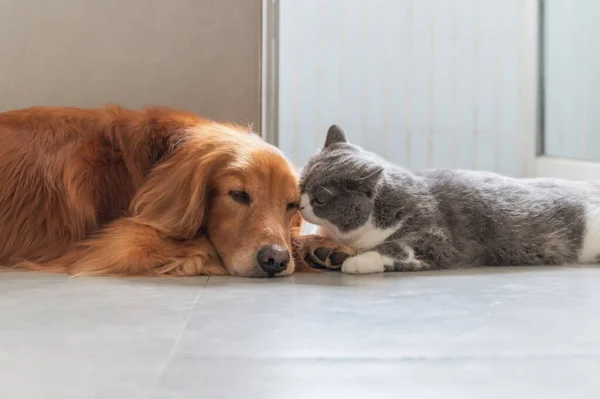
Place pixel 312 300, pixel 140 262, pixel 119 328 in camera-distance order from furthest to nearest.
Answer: pixel 140 262
pixel 312 300
pixel 119 328

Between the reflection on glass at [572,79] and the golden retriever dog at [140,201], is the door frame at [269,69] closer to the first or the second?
the golden retriever dog at [140,201]

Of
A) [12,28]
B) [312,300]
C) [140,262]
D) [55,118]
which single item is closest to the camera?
[312,300]

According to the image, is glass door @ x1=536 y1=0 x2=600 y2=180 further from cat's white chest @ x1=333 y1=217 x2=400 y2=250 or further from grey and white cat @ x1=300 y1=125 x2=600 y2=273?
cat's white chest @ x1=333 y1=217 x2=400 y2=250

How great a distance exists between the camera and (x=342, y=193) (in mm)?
2127

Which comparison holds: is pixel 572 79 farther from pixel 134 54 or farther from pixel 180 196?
pixel 180 196

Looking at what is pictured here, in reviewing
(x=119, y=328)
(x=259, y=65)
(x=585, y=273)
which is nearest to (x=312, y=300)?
(x=119, y=328)

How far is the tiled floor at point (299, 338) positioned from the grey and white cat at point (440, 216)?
24 centimetres

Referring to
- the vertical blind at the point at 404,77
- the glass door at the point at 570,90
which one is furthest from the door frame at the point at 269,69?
the glass door at the point at 570,90

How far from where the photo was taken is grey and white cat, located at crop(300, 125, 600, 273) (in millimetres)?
2080

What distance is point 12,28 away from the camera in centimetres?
285

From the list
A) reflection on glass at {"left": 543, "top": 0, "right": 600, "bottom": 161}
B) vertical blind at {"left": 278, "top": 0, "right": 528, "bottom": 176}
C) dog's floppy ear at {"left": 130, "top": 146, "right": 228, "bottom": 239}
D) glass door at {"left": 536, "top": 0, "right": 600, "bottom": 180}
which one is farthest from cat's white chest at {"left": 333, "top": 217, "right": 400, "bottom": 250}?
reflection on glass at {"left": 543, "top": 0, "right": 600, "bottom": 161}

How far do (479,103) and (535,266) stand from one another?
5.05 ft

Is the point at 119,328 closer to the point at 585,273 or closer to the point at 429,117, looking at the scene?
the point at 585,273

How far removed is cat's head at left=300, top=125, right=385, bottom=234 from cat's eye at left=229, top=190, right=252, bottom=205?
Result: 0.66ft
